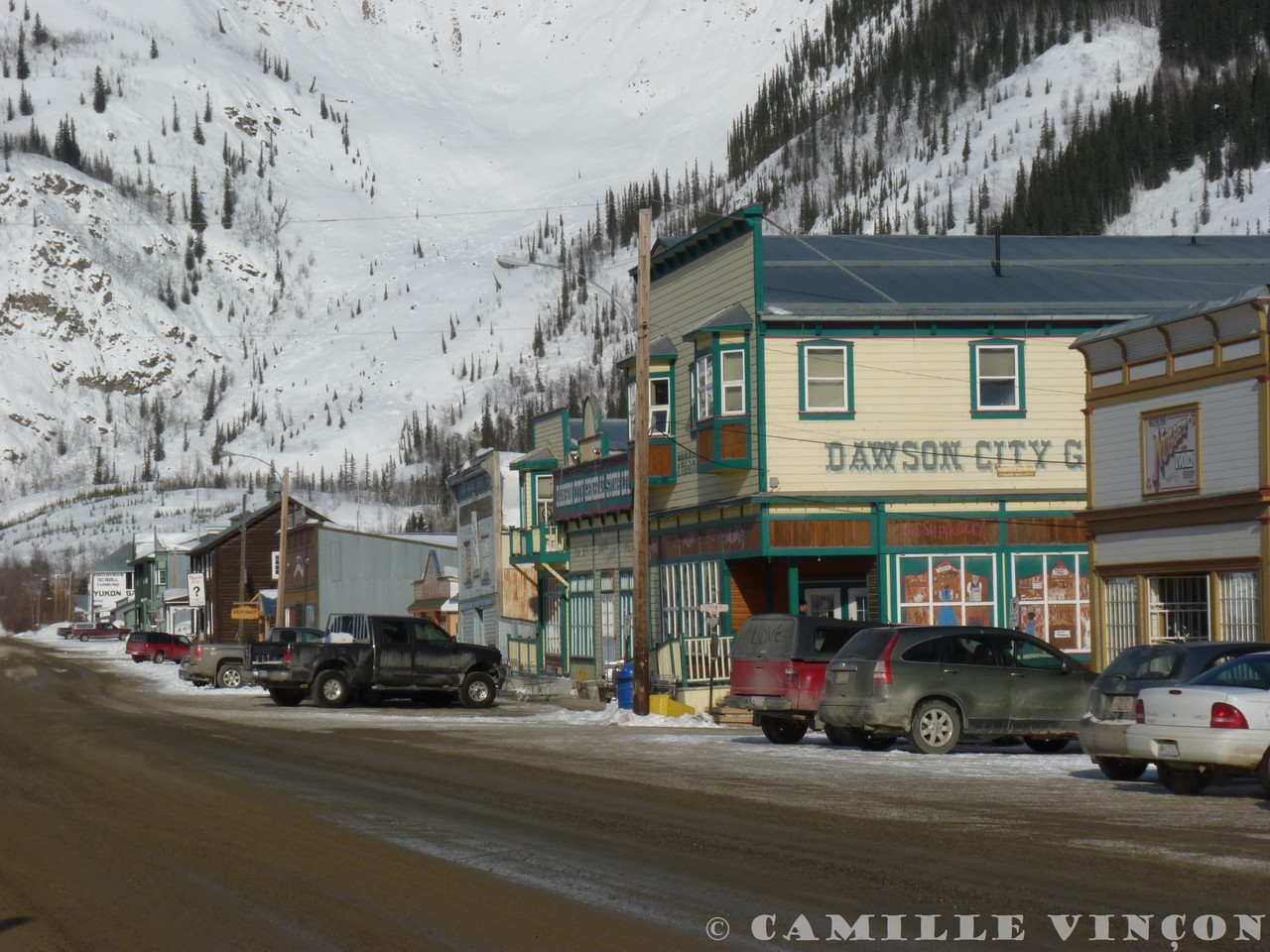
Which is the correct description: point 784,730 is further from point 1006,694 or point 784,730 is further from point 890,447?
point 890,447

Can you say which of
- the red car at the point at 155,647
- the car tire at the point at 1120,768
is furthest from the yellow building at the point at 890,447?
the red car at the point at 155,647

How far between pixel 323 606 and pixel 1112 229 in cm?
11147

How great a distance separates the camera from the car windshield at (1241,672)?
687 inches

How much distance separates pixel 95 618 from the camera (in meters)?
180

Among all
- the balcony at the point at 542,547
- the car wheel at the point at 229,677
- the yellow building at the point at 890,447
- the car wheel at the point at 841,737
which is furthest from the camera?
the car wheel at the point at 229,677

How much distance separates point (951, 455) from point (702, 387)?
18.2ft

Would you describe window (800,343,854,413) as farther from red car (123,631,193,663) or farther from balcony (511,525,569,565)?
red car (123,631,193,663)

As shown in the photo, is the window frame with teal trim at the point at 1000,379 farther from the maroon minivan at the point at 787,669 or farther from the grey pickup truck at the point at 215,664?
the grey pickup truck at the point at 215,664

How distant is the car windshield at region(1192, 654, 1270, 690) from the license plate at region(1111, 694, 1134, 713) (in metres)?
0.78

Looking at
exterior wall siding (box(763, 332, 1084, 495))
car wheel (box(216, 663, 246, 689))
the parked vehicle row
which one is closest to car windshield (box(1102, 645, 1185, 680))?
the parked vehicle row

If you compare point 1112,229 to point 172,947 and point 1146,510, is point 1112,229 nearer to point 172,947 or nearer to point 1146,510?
point 1146,510

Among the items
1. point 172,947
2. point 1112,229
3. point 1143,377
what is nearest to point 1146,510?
point 1143,377

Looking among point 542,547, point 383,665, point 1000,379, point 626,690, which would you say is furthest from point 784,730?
point 542,547

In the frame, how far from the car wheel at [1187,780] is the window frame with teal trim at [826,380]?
19608mm
